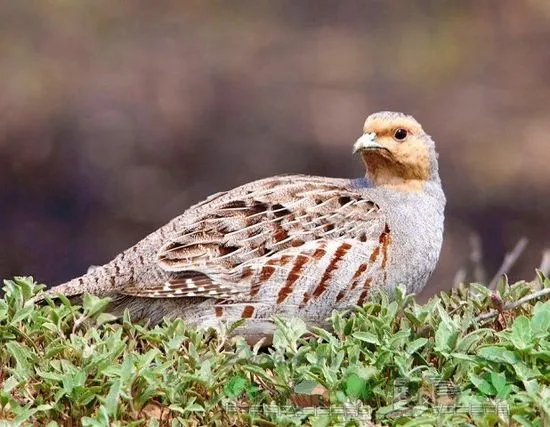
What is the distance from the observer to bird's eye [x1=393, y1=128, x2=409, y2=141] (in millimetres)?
4812

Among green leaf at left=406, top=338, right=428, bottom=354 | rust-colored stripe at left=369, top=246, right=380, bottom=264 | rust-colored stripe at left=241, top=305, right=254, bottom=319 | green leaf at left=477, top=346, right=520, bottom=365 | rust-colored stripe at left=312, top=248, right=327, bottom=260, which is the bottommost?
rust-colored stripe at left=241, top=305, right=254, bottom=319

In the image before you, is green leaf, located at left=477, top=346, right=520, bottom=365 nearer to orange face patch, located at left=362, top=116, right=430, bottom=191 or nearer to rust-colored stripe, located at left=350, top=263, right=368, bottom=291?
rust-colored stripe, located at left=350, top=263, right=368, bottom=291

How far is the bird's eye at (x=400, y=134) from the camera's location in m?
4.81

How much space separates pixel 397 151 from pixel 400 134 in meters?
0.06

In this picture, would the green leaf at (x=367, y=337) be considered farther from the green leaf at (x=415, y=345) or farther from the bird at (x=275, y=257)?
the bird at (x=275, y=257)

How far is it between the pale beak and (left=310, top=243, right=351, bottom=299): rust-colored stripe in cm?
42

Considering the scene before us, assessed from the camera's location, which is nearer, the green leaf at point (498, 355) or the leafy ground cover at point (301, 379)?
the leafy ground cover at point (301, 379)

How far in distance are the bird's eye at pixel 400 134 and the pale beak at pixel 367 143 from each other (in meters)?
0.08

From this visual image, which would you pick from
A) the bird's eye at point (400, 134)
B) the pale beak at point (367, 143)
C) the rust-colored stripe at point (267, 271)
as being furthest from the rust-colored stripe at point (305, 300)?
the bird's eye at point (400, 134)

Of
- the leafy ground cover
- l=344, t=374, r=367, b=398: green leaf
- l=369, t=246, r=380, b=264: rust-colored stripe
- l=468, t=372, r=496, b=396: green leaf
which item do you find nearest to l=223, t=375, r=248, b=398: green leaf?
the leafy ground cover

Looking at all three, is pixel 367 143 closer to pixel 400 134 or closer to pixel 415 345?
pixel 400 134

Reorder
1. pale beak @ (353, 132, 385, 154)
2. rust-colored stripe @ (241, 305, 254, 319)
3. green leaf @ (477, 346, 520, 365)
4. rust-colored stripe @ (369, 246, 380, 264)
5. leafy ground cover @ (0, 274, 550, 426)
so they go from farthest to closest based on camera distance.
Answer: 1. pale beak @ (353, 132, 385, 154)
2. rust-colored stripe @ (369, 246, 380, 264)
3. rust-colored stripe @ (241, 305, 254, 319)
4. green leaf @ (477, 346, 520, 365)
5. leafy ground cover @ (0, 274, 550, 426)

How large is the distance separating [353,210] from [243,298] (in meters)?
0.55

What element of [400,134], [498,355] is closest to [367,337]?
[498,355]
